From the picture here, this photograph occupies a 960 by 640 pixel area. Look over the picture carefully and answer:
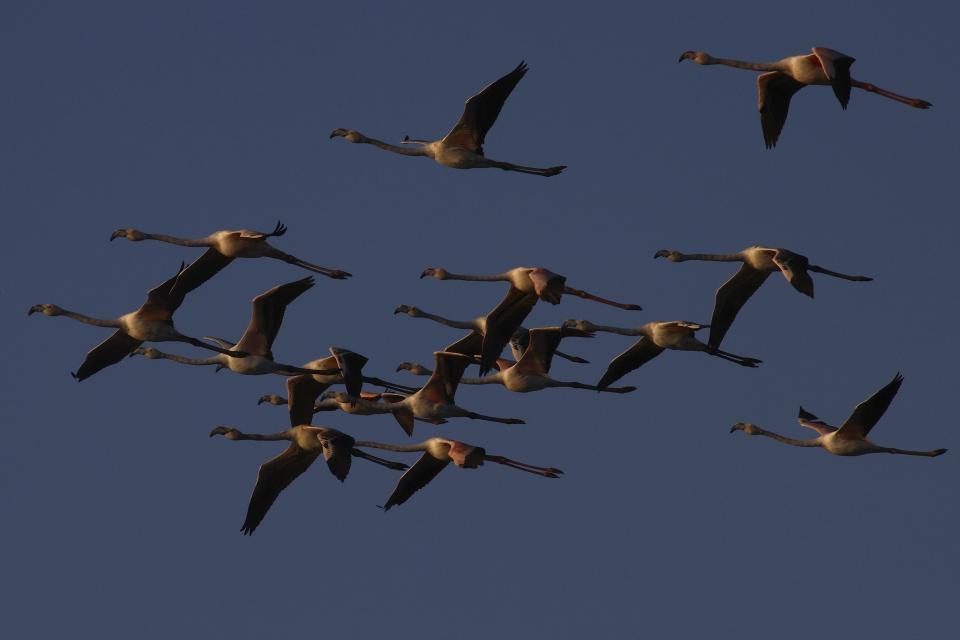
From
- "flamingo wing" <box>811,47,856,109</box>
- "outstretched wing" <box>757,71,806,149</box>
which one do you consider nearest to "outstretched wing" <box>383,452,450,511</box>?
"outstretched wing" <box>757,71,806,149</box>

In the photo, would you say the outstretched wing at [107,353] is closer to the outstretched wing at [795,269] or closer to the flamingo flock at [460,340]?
the flamingo flock at [460,340]

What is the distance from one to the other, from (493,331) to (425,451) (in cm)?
284

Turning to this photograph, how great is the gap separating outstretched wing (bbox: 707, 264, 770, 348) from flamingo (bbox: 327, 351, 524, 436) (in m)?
3.82

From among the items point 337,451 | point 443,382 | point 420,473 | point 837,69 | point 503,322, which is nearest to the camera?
point 337,451

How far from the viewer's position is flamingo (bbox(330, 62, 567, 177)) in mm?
43344

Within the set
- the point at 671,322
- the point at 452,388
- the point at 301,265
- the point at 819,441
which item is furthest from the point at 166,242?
the point at 819,441

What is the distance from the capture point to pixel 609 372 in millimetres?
46656

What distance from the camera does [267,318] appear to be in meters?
44.6

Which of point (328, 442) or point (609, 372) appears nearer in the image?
point (328, 442)

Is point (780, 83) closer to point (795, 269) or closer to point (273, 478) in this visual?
point (795, 269)

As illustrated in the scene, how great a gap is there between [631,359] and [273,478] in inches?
268

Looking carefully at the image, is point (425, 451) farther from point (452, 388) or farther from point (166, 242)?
point (166, 242)

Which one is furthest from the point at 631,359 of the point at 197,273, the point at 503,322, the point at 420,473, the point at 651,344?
the point at 197,273

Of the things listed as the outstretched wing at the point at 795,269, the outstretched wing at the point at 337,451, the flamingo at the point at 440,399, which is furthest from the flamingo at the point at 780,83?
the outstretched wing at the point at 337,451
